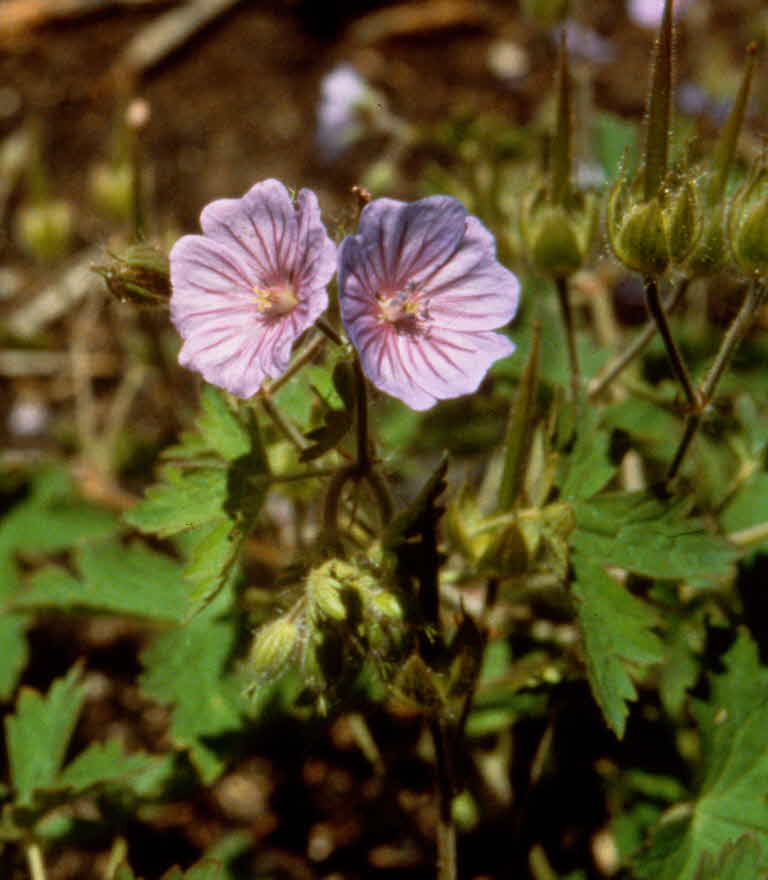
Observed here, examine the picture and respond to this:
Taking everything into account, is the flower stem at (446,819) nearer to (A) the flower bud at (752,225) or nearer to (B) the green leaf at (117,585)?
(B) the green leaf at (117,585)

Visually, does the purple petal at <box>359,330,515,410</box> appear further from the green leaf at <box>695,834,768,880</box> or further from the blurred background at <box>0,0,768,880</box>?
the green leaf at <box>695,834,768,880</box>

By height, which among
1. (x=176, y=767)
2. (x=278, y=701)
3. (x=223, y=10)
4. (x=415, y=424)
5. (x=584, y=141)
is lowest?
(x=176, y=767)

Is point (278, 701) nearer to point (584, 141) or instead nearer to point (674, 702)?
point (674, 702)

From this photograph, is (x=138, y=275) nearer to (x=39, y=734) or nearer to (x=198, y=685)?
(x=198, y=685)

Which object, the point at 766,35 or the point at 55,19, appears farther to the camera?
the point at 55,19

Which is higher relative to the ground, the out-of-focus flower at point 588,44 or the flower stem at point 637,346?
the out-of-focus flower at point 588,44

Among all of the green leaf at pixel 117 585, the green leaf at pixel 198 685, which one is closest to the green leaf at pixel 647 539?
the green leaf at pixel 198 685

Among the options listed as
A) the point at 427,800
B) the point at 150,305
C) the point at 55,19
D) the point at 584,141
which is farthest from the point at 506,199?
the point at 55,19
